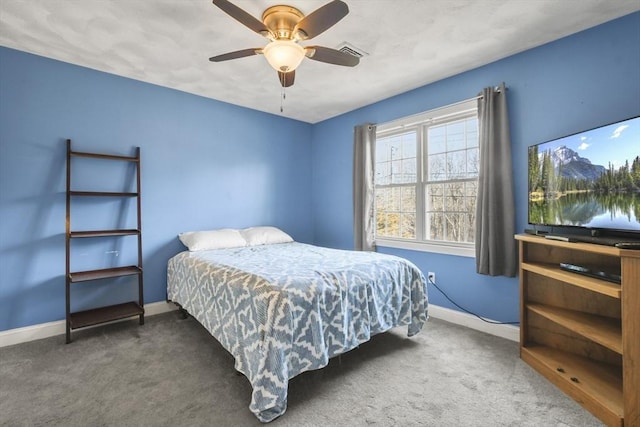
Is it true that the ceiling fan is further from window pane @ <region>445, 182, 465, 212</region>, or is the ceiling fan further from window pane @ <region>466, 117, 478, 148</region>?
window pane @ <region>445, 182, 465, 212</region>

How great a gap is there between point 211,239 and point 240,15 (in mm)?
2242

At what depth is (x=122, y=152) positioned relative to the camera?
2.98 m

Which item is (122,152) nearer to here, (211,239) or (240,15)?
(211,239)

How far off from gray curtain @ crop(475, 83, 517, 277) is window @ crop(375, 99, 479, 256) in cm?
21

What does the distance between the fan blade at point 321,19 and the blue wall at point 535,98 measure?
72.3 inches

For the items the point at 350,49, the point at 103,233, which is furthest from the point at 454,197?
the point at 103,233

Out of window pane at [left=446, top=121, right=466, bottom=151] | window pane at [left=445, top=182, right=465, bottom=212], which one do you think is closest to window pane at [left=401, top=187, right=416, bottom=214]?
window pane at [left=445, top=182, right=465, bottom=212]

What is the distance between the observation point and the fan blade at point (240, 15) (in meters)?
1.47

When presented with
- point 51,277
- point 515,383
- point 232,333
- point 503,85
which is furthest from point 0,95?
point 515,383

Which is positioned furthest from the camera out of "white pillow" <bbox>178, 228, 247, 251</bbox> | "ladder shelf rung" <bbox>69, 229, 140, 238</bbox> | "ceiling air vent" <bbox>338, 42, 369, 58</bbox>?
"white pillow" <bbox>178, 228, 247, 251</bbox>

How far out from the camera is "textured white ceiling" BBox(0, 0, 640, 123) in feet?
6.33

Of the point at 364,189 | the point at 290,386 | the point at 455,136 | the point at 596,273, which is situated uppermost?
the point at 455,136

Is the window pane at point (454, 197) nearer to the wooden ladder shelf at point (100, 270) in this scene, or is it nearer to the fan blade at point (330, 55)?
the fan blade at point (330, 55)

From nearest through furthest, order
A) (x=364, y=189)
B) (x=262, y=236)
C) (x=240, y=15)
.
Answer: (x=240, y=15) → (x=262, y=236) → (x=364, y=189)
